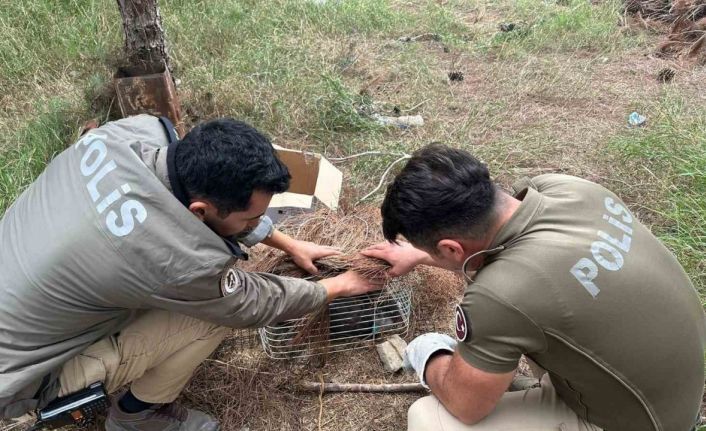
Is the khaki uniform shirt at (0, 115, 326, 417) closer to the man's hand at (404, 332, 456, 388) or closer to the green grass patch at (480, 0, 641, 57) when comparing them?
the man's hand at (404, 332, 456, 388)

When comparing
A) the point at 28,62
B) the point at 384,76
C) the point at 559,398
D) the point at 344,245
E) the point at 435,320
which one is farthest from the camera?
the point at 384,76

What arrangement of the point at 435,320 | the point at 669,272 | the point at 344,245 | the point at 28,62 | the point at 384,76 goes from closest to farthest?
the point at 669,272, the point at 344,245, the point at 435,320, the point at 28,62, the point at 384,76

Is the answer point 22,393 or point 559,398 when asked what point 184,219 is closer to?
point 22,393

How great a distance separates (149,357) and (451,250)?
122 cm

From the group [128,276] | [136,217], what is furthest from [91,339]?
[136,217]

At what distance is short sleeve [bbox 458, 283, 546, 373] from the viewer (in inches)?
55.2

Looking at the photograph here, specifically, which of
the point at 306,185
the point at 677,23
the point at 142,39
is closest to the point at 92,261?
the point at 306,185

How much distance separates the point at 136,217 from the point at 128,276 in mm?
186

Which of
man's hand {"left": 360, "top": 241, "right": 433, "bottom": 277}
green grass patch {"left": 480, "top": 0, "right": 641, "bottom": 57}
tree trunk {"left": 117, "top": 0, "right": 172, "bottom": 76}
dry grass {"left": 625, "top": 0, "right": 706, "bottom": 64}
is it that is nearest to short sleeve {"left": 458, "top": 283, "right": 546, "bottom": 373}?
man's hand {"left": 360, "top": 241, "right": 433, "bottom": 277}

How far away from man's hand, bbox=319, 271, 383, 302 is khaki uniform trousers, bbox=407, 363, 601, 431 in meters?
0.54

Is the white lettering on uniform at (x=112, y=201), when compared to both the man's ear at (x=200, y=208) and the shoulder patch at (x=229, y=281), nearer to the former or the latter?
the man's ear at (x=200, y=208)

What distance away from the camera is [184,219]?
1638 mm

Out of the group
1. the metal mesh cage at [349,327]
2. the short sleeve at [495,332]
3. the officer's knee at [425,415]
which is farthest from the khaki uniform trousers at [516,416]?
the metal mesh cage at [349,327]

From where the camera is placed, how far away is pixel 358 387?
2.42 meters
